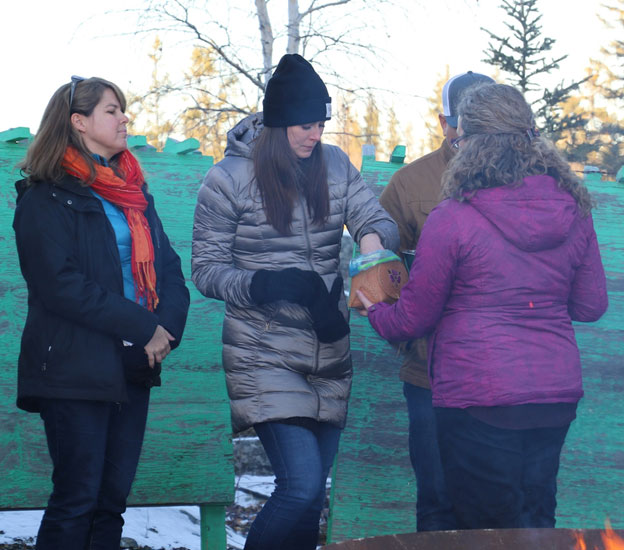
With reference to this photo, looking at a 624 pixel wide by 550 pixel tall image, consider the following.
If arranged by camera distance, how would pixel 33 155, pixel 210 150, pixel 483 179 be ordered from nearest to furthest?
pixel 483 179 → pixel 33 155 → pixel 210 150

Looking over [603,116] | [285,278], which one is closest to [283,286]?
[285,278]

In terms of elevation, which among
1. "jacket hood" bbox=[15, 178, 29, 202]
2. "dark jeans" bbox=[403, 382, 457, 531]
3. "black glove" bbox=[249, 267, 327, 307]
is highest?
"jacket hood" bbox=[15, 178, 29, 202]

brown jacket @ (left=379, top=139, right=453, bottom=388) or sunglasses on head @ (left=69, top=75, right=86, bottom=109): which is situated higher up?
sunglasses on head @ (left=69, top=75, right=86, bottom=109)

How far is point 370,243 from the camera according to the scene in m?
3.07

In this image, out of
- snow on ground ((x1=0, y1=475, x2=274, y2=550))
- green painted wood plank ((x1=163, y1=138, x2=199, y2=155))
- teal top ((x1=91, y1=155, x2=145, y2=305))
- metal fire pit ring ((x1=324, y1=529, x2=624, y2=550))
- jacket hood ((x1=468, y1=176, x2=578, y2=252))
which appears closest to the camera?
metal fire pit ring ((x1=324, y1=529, x2=624, y2=550))

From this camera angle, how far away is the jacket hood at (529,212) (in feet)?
8.23

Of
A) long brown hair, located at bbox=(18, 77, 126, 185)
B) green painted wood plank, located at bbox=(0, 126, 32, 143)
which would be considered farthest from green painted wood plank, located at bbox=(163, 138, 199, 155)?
long brown hair, located at bbox=(18, 77, 126, 185)

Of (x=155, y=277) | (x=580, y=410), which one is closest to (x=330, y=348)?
(x=155, y=277)

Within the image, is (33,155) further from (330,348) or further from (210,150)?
(210,150)

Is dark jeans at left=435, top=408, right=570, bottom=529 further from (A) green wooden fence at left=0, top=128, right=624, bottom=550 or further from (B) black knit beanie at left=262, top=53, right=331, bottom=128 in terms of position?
(A) green wooden fence at left=0, top=128, right=624, bottom=550

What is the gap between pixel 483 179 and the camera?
257 centimetres

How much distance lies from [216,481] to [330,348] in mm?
1294

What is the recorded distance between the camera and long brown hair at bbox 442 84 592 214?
2.56 m

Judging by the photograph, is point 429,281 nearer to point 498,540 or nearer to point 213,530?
point 498,540
